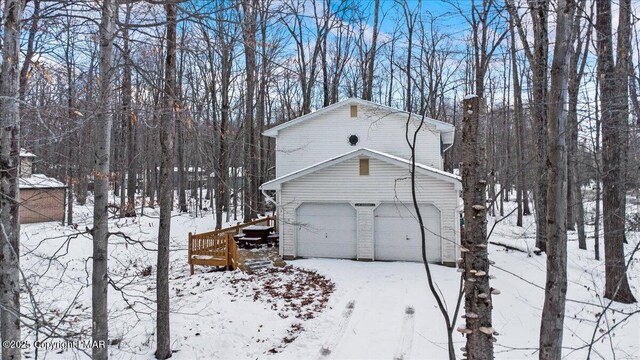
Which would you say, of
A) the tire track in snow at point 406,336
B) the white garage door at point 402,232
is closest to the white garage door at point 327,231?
the white garage door at point 402,232

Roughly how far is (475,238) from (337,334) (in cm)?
481

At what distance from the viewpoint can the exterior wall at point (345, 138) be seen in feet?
48.6

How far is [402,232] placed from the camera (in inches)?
484

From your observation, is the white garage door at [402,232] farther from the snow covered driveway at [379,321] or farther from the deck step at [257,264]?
the deck step at [257,264]

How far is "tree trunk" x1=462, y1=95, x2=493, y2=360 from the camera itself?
2.60 meters

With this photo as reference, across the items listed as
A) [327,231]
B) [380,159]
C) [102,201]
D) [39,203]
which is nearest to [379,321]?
[102,201]

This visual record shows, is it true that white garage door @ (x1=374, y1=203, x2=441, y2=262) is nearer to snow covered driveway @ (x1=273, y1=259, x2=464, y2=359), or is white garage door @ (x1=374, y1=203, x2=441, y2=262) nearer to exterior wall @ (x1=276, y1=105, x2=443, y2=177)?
snow covered driveway @ (x1=273, y1=259, x2=464, y2=359)

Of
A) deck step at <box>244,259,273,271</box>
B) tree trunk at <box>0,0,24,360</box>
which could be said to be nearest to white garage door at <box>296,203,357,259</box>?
deck step at <box>244,259,273,271</box>

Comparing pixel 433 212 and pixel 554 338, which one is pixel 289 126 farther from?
pixel 554 338

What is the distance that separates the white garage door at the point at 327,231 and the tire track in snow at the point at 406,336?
16.1 ft

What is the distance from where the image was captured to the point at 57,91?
11.4 feet

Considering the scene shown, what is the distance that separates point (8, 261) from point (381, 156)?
409 inches

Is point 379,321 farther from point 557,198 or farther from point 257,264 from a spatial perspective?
point 257,264

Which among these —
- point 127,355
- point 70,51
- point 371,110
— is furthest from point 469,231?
point 371,110
